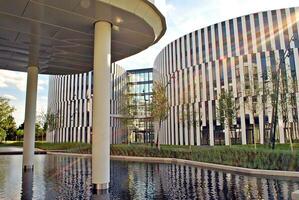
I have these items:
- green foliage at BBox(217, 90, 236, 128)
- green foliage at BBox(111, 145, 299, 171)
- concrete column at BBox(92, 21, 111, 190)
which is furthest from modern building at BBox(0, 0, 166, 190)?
green foliage at BBox(217, 90, 236, 128)

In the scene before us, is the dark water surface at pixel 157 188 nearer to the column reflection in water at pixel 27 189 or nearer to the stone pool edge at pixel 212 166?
the column reflection in water at pixel 27 189

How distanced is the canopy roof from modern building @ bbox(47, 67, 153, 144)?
36.5 m

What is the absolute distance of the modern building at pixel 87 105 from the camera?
52219mm

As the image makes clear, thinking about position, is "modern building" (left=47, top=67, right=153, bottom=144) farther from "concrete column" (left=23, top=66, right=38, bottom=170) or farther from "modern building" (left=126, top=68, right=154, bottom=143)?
"concrete column" (left=23, top=66, right=38, bottom=170)

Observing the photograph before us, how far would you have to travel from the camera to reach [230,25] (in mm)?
37625

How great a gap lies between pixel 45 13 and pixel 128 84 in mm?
53121

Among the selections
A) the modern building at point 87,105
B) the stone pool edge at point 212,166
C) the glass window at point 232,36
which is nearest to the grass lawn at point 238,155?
the stone pool edge at point 212,166

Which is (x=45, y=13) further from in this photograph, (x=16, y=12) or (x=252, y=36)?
A: (x=252, y=36)

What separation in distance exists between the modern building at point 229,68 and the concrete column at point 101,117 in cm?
2286

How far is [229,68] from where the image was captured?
123 ft

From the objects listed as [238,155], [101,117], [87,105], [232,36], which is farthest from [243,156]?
[87,105]

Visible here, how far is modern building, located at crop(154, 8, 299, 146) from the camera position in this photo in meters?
34.1

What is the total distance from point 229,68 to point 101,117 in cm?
3178

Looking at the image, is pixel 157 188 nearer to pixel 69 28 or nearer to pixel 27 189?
pixel 27 189
